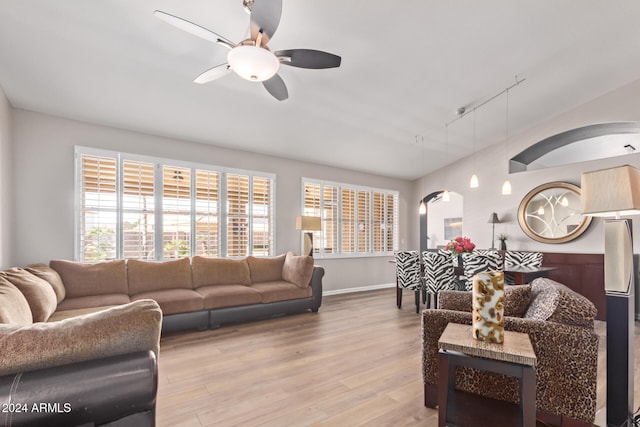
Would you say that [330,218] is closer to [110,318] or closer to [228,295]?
[228,295]

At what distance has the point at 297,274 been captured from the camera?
15.5 ft

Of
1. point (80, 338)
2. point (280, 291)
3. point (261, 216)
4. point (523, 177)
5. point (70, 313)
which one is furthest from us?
point (523, 177)

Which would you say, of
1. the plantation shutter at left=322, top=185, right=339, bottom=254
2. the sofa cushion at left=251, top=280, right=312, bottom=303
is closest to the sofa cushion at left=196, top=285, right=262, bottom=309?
the sofa cushion at left=251, top=280, right=312, bottom=303

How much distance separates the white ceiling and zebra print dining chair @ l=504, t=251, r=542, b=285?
2.27m

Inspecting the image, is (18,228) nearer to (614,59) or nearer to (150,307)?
(150,307)

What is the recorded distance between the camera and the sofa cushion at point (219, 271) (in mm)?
4391

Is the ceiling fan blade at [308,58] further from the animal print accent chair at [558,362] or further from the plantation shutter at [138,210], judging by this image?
the plantation shutter at [138,210]

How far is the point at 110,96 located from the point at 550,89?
587cm

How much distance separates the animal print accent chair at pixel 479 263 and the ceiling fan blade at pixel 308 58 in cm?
316

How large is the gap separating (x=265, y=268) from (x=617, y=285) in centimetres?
413

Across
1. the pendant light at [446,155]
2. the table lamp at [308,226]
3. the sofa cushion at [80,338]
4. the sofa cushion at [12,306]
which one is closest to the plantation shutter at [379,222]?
the pendant light at [446,155]

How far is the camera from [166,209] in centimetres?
455

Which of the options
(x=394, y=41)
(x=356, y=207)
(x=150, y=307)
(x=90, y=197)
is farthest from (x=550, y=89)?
(x=90, y=197)

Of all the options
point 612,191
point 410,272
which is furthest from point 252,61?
point 410,272
